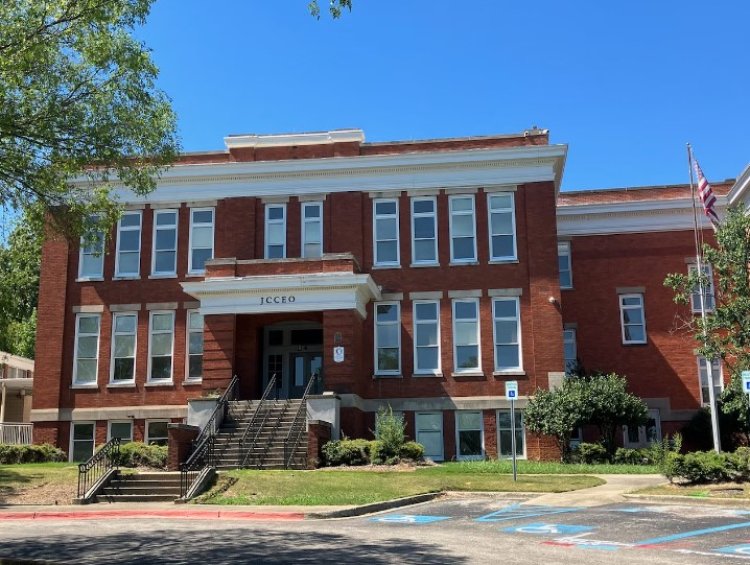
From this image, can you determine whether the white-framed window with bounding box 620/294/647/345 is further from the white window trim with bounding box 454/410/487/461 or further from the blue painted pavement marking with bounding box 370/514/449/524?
the blue painted pavement marking with bounding box 370/514/449/524

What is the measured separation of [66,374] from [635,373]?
73.8 ft

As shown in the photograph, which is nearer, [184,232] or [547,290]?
[547,290]

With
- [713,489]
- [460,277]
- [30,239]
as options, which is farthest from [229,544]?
[460,277]

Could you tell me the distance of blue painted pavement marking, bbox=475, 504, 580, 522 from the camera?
603 inches

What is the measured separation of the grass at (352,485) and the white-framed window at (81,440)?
12.3 meters

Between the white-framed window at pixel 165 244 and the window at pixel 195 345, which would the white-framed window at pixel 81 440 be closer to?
the window at pixel 195 345

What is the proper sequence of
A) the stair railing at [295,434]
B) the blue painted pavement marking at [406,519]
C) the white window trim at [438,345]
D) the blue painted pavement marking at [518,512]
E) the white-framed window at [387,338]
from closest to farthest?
the blue painted pavement marking at [406,519], the blue painted pavement marking at [518,512], the stair railing at [295,434], the white window trim at [438,345], the white-framed window at [387,338]

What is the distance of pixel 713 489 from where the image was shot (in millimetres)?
17969

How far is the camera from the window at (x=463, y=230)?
1237 inches

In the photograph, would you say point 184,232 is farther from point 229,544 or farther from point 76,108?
point 229,544

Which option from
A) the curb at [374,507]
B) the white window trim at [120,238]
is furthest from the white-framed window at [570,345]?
the white window trim at [120,238]

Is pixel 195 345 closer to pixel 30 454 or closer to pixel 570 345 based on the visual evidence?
pixel 30 454

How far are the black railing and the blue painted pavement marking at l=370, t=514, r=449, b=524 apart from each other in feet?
25.9

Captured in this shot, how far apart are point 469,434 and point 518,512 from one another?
13.9 meters
